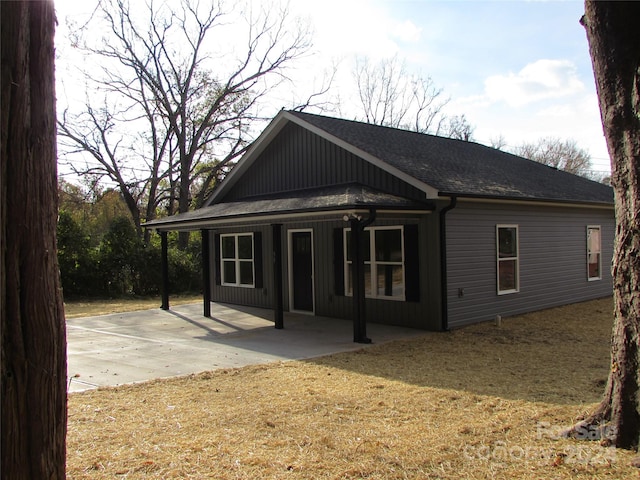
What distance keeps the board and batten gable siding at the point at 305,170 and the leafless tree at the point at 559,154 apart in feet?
126

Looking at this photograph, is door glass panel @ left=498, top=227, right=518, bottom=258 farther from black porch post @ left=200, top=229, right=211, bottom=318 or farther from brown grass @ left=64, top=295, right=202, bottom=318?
brown grass @ left=64, top=295, right=202, bottom=318

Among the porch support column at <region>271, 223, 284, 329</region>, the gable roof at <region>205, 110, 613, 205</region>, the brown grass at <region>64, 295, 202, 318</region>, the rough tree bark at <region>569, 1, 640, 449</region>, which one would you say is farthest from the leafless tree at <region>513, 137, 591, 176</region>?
the rough tree bark at <region>569, 1, 640, 449</region>

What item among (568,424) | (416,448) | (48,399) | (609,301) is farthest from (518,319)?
(48,399)

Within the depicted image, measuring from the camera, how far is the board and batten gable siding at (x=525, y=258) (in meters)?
10.1

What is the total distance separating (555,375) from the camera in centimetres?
642

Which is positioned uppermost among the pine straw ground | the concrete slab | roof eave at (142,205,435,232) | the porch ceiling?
the porch ceiling

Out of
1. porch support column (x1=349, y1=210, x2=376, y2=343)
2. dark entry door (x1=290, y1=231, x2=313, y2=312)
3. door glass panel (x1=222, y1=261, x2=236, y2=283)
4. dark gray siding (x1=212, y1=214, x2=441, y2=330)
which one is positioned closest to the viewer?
porch support column (x1=349, y1=210, x2=376, y2=343)

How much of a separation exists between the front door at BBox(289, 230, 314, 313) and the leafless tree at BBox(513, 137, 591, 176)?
39489 millimetres

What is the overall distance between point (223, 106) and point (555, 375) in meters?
25.2

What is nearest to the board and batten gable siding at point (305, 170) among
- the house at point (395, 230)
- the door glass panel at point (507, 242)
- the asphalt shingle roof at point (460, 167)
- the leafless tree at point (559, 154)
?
the house at point (395, 230)

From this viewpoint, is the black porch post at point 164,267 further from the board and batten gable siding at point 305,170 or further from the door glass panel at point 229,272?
the board and batten gable siding at point 305,170

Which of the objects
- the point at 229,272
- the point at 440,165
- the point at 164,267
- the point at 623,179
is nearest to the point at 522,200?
the point at 440,165

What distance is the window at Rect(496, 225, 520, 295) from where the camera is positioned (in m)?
11.2

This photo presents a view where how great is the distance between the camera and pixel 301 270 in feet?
41.5
